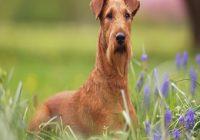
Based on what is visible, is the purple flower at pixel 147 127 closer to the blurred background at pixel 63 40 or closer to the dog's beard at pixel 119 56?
the dog's beard at pixel 119 56

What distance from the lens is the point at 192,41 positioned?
21.2 meters

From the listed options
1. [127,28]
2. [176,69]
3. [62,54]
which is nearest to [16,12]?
[62,54]

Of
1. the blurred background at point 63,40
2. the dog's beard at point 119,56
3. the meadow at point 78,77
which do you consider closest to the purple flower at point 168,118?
the meadow at point 78,77

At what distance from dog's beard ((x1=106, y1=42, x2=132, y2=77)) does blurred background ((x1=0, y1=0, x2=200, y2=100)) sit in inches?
45.4

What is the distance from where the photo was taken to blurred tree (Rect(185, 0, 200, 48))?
66.2ft

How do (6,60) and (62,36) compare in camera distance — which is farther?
A: (62,36)

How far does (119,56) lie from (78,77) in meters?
7.27

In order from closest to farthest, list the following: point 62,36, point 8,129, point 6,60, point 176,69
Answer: point 8,129
point 176,69
point 6,60
point 62,36

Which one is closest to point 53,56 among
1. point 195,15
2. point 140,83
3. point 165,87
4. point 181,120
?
point 195,15

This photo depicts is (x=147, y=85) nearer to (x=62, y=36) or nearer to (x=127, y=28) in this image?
(x=127, y=28)

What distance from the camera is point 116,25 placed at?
21.2 feet

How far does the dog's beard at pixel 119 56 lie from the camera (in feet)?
21.2

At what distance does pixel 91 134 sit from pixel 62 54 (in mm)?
14787

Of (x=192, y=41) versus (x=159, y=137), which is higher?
(x=192, y=41)
